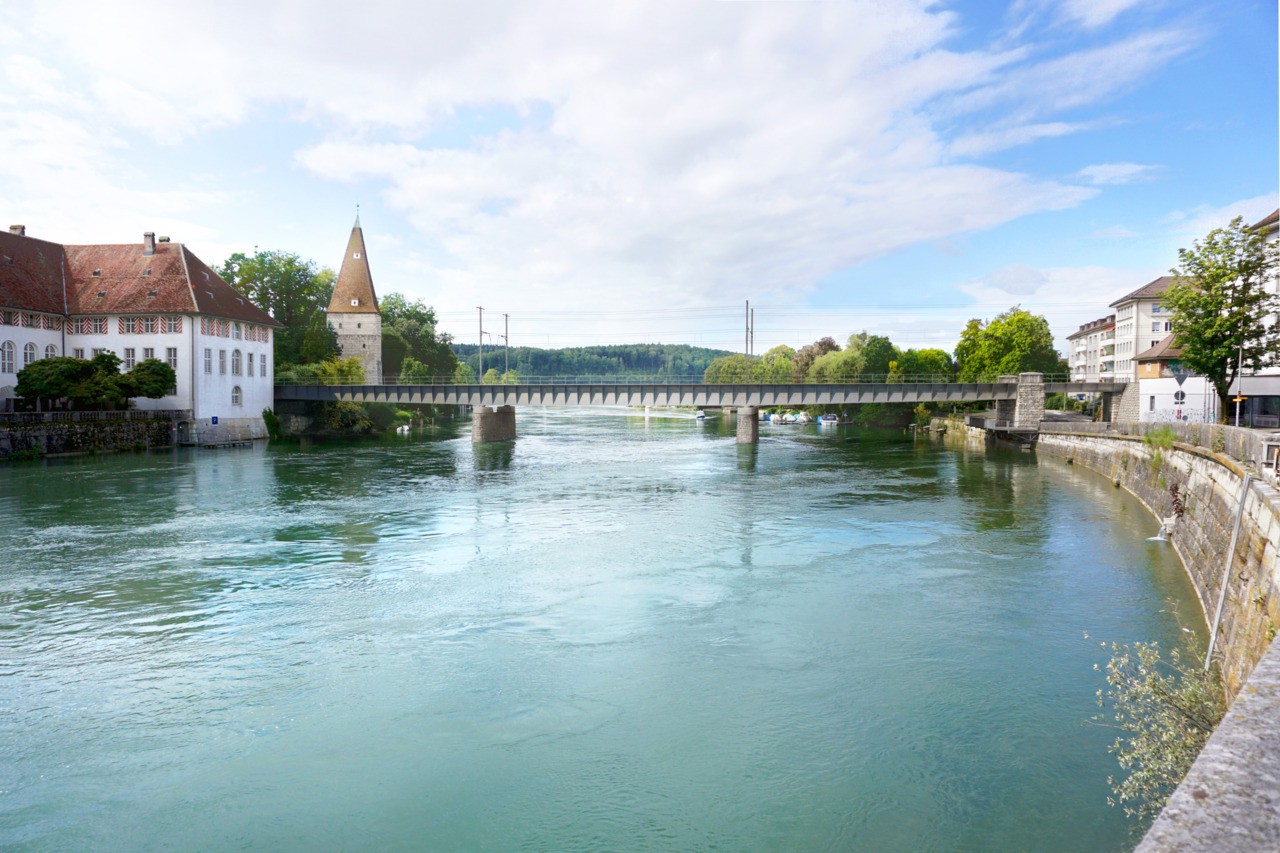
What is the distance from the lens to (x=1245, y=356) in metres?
39.6

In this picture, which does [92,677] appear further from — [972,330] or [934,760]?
[972,330]

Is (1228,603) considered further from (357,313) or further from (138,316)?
(357,313)

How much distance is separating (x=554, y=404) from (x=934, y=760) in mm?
51292

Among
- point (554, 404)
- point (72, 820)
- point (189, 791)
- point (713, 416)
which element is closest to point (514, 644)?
point (189, 791)

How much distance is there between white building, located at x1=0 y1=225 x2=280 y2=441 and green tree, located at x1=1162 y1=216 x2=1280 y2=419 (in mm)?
56582

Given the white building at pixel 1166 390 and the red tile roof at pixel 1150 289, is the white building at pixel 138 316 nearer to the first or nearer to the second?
the white building at pixel 1166 390

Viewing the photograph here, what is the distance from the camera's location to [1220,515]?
17.5 metres

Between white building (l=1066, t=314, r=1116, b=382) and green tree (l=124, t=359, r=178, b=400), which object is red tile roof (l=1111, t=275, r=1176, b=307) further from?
green tree (l=124, t=359, r=178, b=400)

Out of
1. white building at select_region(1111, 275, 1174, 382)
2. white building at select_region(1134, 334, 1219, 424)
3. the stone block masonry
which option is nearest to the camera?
the stone block masonry

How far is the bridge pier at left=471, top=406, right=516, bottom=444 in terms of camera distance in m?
63.2

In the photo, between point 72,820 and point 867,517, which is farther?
point 867,517

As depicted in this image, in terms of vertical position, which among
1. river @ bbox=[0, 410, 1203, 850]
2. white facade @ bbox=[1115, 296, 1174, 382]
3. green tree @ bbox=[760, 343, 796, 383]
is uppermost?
white facade @ bbox=[1115, 296, 1174, 382]

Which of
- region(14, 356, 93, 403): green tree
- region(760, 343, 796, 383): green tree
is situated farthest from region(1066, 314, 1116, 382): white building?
region(14, 356, 93, 403): green tree

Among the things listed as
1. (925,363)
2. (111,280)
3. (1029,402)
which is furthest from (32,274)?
(925,363)
